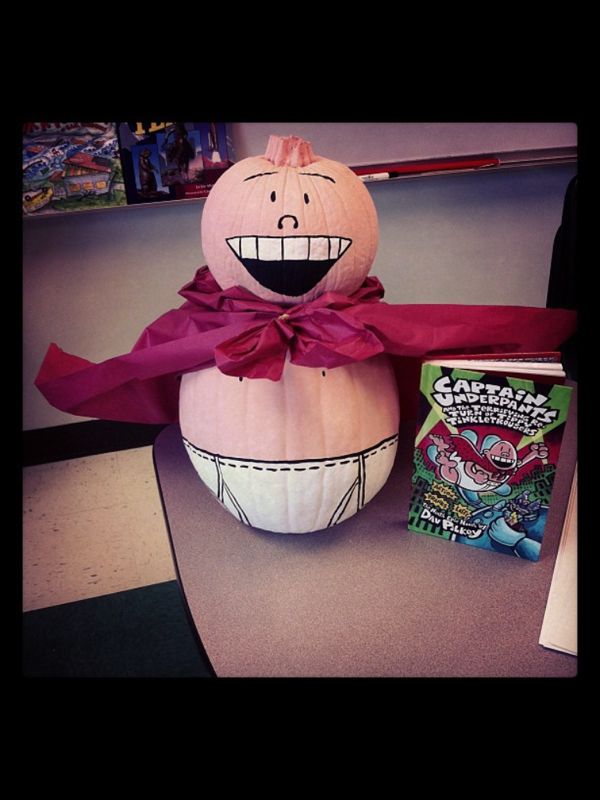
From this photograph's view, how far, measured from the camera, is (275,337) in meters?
0.63

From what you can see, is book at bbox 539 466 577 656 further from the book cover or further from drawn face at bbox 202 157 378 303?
the book cover

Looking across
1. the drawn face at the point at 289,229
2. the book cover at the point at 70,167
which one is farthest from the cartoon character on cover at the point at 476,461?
the book cover at the point at 70,167

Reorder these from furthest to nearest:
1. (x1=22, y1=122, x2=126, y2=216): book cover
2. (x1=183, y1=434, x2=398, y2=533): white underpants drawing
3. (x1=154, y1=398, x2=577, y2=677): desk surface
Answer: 1. (x1=22, y1=122, x2=126, y2=216): book cover
2. (x1=183, y1=434, x2=398, y2=533): white underpants drawing
3. (x1=154, y1=398, x2=577, y2=677): desk surface

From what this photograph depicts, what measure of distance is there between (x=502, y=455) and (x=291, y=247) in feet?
1.21

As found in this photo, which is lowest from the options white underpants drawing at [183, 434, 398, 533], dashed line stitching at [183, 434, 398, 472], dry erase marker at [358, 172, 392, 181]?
white underpants drawing at [183, 434, 398, 533]

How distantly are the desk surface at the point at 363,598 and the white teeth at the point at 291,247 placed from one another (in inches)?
15.4

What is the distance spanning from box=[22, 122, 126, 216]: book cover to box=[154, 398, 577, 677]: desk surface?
104 cm

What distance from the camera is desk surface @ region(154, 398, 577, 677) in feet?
1.86

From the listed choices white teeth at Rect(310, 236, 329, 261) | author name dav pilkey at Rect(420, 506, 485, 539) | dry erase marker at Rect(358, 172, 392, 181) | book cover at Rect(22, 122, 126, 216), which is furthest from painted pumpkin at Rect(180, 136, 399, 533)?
book cover at Rect(22, 122, 126, 216)

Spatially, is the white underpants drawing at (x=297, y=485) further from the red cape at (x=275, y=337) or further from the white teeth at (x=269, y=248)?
the white teeth at (x=269, y=248)

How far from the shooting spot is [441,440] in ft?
2.20

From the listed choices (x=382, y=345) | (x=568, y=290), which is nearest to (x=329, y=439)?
(x=382, y=345)

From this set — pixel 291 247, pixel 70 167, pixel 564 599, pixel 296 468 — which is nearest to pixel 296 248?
pixel 291 247

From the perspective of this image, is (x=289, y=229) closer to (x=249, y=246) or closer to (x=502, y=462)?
(x=249, y=246)
